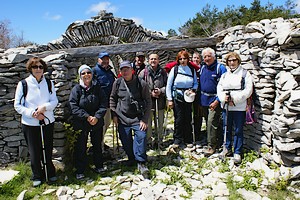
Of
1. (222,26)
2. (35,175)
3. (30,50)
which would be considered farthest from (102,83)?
(222,26)

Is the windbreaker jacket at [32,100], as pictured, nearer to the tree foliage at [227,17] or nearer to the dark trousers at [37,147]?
the dark trousers at [37,147]

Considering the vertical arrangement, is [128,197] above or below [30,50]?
below

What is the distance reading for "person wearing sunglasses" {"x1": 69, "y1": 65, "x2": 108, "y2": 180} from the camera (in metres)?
4.67

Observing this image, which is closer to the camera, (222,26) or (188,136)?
(188,136)

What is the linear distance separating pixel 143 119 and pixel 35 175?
7.16 ft

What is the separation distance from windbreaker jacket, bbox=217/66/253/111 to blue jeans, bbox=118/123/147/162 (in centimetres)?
171

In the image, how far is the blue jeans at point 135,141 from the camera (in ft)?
16.0

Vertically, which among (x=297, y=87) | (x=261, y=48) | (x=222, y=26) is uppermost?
(x=222, y=26)

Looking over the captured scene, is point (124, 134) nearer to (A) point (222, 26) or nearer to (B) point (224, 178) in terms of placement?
(B) point (224, 178)

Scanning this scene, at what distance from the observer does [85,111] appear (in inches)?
185

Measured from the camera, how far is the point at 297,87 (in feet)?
14.3

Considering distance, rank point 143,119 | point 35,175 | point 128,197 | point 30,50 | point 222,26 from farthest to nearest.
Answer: point 222,26, point 30,50, point 143,119, point 35,175, point 128,197

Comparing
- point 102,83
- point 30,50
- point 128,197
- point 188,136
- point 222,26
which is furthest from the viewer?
point 222,26

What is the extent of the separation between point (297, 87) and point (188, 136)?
8.84 feet
